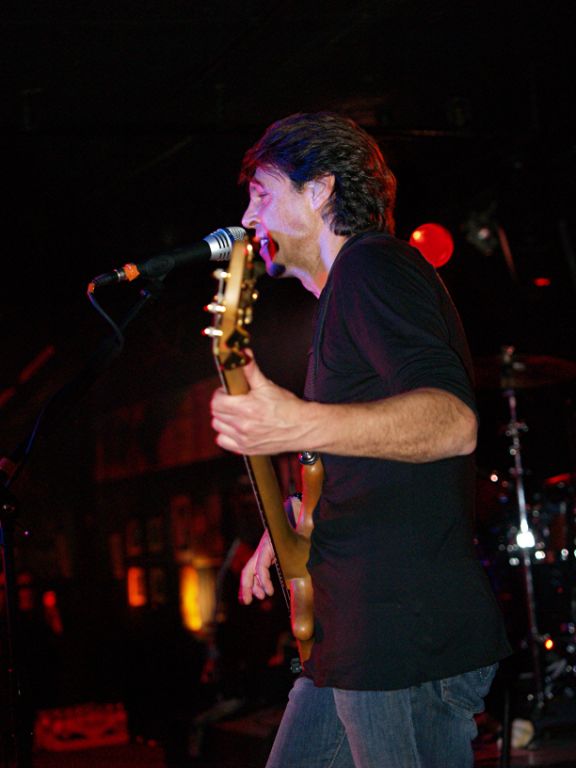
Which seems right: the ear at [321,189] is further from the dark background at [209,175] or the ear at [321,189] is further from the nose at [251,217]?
the dark background at [209,175]

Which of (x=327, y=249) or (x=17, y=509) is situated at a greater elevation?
(x=327, y=249)

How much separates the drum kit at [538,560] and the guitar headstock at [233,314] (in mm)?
5455

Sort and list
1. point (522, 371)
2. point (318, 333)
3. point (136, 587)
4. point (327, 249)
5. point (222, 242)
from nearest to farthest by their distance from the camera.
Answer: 1. point (318, 333)
2. point (327, 249)
3. point (222, 242)
4. point (522, 371)
5. point (136, 587)

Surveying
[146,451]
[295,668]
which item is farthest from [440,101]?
[295,668]

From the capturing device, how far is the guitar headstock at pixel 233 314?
1.61 meters

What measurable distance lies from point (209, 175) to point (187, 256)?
4902 millimetres

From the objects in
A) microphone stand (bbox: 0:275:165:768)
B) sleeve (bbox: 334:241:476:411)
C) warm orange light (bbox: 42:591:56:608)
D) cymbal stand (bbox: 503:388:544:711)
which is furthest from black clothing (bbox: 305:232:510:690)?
warm orange light (bbox: 42:591:56:608)

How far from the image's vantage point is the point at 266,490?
1.87 metres

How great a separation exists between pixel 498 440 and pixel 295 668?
6741 mm

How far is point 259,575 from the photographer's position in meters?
2.39

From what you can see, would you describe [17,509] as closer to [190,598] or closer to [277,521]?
[277,521]

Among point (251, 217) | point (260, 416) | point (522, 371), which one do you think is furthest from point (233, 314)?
point (522, 371)

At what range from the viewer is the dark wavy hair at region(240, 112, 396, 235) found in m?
2.24

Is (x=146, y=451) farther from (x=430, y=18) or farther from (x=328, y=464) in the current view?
(x=328, y=464)
